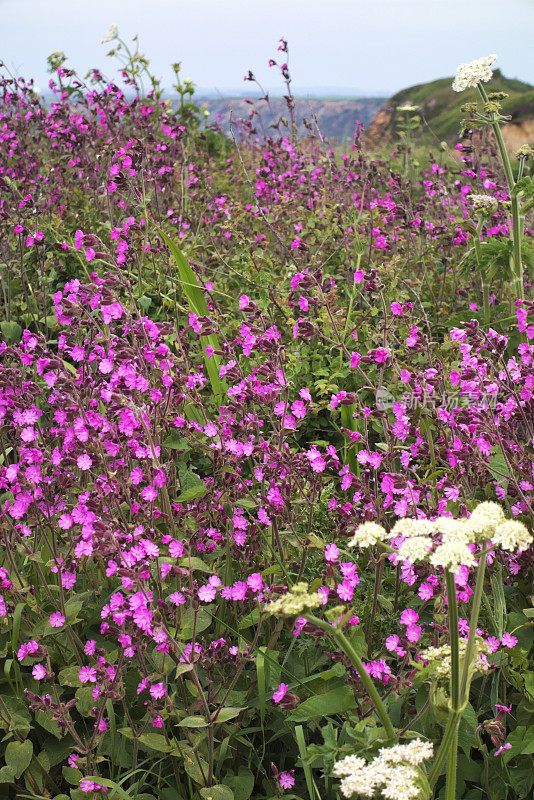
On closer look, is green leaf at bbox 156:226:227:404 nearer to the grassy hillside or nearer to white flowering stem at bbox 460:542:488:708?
white flowering stem at bbox 460:542:488:708

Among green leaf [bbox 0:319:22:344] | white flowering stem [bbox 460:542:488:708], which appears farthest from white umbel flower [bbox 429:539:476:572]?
green leaf [bbox 0:319:22:344]

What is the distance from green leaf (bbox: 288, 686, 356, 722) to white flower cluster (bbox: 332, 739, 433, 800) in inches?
18.6

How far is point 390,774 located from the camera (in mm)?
1242

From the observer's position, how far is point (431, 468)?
2230mm

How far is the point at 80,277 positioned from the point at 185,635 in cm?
333

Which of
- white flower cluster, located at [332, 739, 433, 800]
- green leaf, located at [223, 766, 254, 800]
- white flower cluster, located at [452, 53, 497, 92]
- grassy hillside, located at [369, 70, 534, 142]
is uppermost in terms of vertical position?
grassy hillside, located at [369, 70, 534, 142]

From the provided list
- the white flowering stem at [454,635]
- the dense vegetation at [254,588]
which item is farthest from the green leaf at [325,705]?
the white flowering stem at [454,635]

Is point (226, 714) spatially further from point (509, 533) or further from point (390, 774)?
point (509, 533)

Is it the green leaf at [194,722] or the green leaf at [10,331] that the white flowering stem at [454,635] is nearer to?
the green leaf at [194,722]

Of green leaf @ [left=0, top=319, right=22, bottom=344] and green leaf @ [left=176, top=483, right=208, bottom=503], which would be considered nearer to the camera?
green leaf @ [left=176, top=483, right=208, bottom=503]

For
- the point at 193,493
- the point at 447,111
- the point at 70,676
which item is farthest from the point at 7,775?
the point at 447,111

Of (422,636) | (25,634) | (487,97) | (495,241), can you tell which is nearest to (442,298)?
(495,241)

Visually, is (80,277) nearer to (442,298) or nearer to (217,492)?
(442,298)

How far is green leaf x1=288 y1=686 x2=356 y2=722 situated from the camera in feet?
5.83
